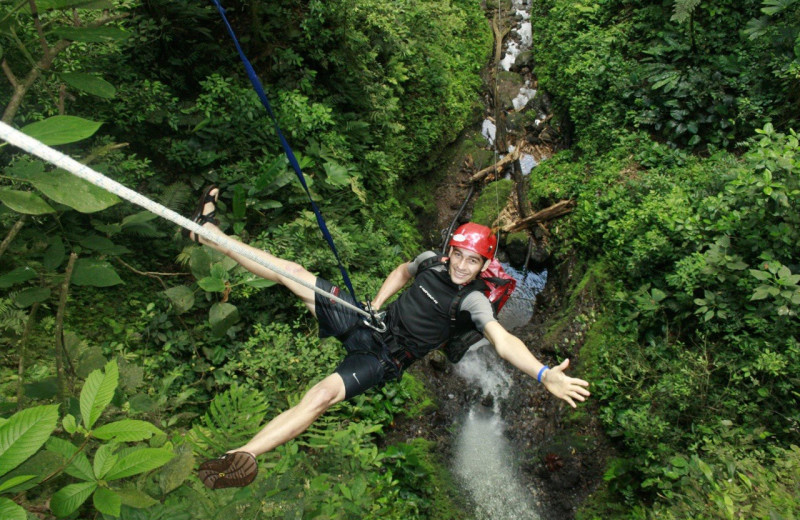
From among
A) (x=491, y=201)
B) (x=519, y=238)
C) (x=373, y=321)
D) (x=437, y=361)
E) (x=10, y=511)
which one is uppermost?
(x=10, y=511)

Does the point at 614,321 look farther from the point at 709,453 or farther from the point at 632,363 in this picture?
the point at 709,453

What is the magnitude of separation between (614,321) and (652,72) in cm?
465

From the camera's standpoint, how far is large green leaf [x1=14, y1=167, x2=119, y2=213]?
1514mm

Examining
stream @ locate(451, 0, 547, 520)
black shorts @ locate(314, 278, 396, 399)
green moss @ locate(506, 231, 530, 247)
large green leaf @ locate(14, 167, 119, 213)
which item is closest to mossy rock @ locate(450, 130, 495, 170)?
green moss @ locate(506, 231, 530, 247)

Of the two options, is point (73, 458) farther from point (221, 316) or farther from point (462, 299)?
point (221, 316)

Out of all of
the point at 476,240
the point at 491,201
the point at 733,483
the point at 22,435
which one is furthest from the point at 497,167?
the point at 22,435

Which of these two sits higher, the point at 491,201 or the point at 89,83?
the point at 89,83

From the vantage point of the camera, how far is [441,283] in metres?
4.25

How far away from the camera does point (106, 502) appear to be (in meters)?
1.52

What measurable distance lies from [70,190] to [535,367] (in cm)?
281

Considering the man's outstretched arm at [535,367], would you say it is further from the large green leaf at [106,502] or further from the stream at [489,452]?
the stream at [489,452]

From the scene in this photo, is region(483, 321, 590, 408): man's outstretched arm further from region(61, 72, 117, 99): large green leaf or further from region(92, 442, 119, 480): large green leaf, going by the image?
region(61, 72, 117, 99): large green leaf

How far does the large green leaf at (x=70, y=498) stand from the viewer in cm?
151

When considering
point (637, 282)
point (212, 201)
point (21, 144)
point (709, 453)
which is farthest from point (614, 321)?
point (21, 144)
